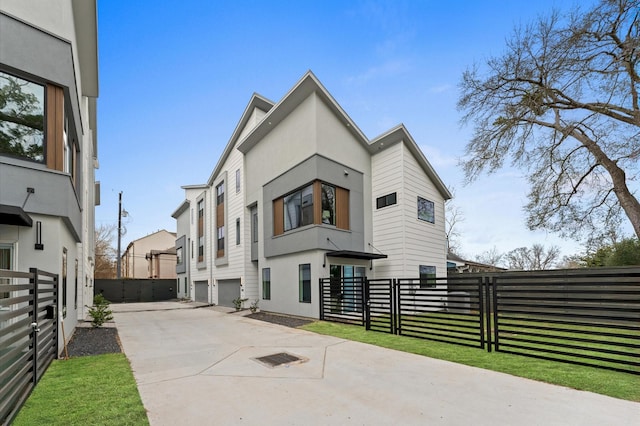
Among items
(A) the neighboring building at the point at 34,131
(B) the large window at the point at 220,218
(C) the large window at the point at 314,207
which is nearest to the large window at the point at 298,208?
(C) the large window at the point at 314,207

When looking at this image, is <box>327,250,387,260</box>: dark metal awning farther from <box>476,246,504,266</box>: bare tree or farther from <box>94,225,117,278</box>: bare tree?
<box>476,246,504,266</box>: bare tree

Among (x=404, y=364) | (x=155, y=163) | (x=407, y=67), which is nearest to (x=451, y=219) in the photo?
(x=407, y=67)

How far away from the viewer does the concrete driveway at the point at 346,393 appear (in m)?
3.68

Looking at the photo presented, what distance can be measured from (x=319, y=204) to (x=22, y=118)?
843 centimetres

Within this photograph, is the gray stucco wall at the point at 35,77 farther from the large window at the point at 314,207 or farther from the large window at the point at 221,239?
the large window at the point at 221,239

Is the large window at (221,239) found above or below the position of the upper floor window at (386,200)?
below

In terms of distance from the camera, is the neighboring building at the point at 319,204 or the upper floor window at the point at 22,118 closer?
the upper floor window at the point at 22,118

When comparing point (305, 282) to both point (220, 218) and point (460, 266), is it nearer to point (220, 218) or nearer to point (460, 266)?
point (220, 218)

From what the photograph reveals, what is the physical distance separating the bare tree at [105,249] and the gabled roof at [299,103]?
32.5 m

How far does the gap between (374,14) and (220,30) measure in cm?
567

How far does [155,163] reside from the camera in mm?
20594

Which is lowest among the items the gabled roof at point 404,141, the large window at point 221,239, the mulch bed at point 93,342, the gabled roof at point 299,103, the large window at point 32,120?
the mulch bed at point 93,342

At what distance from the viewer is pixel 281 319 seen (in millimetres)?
12516

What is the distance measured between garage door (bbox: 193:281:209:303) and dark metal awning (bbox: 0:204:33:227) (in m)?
17.0
